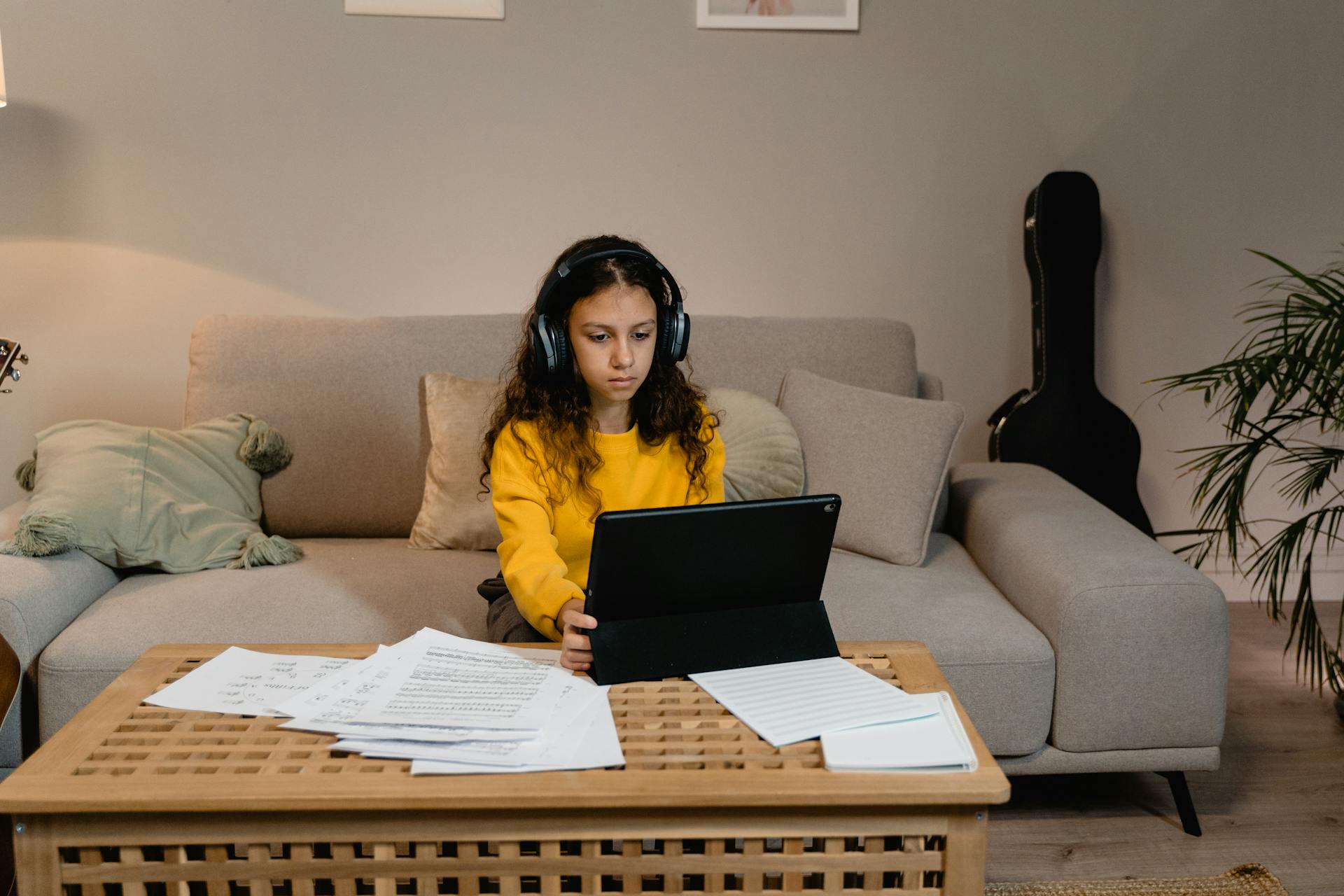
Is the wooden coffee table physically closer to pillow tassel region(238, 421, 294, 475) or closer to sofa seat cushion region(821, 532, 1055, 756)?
sofa seat cushion region(821, 532, 1055, 756)

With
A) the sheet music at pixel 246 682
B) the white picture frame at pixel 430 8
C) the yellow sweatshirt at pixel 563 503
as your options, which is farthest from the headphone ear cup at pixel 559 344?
the white picture frame at pixel 430 8

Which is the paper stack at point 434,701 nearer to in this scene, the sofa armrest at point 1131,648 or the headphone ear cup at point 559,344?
the headphone ear cup at point 559,344

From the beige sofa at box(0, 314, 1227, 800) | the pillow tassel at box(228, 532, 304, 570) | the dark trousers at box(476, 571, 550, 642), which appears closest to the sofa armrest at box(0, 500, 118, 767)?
the beige sofa at box(0, 314, 1227, 800)

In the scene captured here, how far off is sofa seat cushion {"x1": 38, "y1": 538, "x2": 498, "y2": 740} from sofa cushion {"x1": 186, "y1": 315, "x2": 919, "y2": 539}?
18cm

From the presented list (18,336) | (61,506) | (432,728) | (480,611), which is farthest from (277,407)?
(432,728)

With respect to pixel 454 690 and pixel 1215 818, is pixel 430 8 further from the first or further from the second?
pixel 1215 818

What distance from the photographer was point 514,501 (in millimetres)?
1497

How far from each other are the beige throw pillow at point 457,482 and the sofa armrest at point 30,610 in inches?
24.0

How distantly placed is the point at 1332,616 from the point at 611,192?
2.25 metres

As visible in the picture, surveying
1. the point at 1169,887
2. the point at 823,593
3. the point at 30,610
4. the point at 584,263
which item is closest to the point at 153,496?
the point at 30,610

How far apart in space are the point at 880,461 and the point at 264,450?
4.02 ft

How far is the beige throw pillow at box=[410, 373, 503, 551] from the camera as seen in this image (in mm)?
2084

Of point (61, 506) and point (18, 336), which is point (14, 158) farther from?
point (61, 506)

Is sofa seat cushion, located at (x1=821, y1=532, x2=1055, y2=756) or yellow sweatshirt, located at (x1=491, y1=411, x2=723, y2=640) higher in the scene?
yellow sweatshirt, located at (x1=491, y1=411, x2=723, y2=640)
